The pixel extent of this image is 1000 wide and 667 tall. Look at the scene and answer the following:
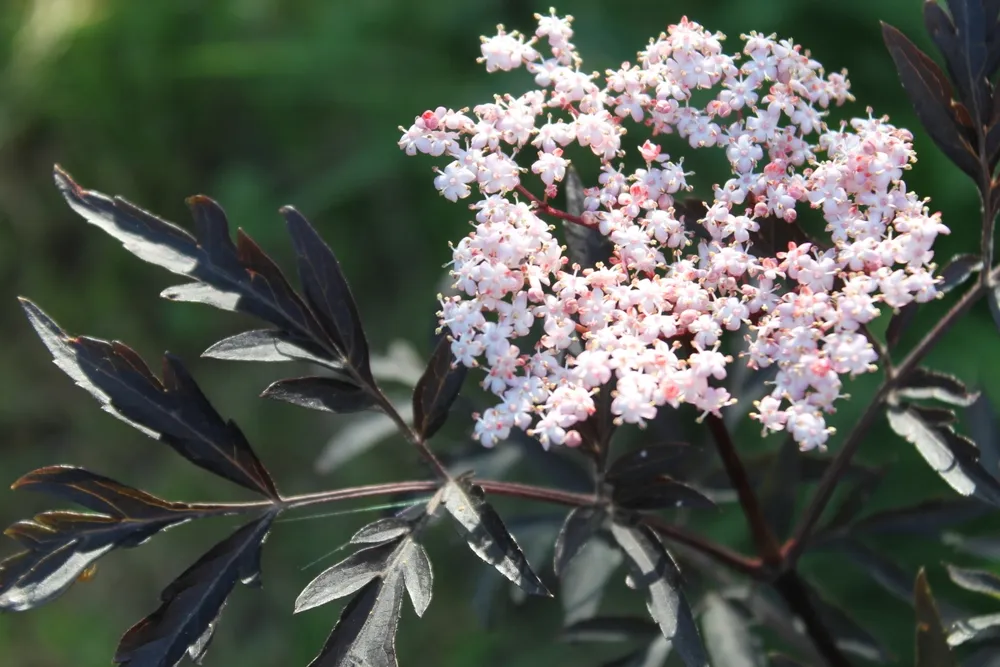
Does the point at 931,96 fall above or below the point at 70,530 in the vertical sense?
above

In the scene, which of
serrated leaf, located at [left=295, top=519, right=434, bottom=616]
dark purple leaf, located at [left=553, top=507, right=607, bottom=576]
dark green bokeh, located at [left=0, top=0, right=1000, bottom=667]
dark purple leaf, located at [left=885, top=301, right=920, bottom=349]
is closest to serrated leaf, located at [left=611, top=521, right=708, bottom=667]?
dark purple leaf, located at [left=553, top=507, right=607, bottom=576]

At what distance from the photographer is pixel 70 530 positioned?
0.78 m

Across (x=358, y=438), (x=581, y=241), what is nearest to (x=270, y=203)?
(x=358, y=438)

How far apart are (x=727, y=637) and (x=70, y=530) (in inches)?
27.0

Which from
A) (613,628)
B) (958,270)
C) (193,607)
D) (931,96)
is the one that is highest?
(931,96)

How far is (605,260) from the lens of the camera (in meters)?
0.88

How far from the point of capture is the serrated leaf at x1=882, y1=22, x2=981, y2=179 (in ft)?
2.62

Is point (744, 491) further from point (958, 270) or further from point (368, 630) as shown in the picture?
point (368, 630)

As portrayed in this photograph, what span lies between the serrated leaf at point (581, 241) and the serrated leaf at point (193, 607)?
37 cm

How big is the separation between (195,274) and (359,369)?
0.54 ft

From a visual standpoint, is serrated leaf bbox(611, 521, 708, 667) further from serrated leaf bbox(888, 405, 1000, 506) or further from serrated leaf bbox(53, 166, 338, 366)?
serrated leaf bbox(53, 166, 338, 366)

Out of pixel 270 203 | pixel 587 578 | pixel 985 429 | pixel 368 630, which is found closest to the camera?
pixel 368 630

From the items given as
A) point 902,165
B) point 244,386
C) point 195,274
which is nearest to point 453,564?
point 244,386

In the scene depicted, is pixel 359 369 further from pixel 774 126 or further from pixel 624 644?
pixel 624 644
